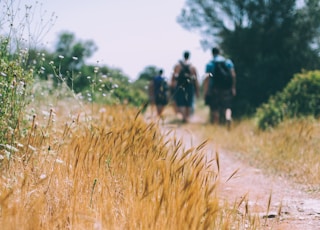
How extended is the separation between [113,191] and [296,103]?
22.1 feet

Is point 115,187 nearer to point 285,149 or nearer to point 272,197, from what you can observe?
point 272,197

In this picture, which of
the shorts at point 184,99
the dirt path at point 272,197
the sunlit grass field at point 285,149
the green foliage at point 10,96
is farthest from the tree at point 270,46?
the green foliage at point 10,96

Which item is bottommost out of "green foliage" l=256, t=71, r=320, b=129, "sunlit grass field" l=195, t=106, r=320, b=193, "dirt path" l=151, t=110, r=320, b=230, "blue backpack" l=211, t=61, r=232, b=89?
"dirt path" l=151, t=110, r=320, b=230

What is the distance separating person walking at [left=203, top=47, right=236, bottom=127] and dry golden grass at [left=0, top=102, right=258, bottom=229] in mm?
6359

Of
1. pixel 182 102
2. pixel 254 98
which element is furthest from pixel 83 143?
pixel 254 98

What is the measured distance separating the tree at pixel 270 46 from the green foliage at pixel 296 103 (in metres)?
3.06

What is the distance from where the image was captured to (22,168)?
3.45m

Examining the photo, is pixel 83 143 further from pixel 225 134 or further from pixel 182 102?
pixel 182 102

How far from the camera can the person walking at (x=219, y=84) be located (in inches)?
408

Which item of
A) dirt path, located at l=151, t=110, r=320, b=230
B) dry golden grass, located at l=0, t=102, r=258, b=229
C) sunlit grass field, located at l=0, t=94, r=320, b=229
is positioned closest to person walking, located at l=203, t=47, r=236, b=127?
dirt path, located at l=151, t=110, r=320, b=230

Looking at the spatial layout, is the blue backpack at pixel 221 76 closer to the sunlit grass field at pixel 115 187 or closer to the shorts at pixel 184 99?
the shorts at pixel 184 99

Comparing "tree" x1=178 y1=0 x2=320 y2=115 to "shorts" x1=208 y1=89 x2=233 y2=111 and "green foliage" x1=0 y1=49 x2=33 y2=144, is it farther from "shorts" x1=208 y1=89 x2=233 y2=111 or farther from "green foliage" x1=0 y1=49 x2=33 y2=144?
"green foliage" x1=0 y1=49 x2=33 y2=144

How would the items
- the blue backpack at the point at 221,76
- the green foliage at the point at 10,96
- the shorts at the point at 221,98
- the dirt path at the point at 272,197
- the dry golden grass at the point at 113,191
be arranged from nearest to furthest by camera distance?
the dry golden grass at the point at 113,191 → the dirt path at the point at 272,197 → the green foliage at the point at 10,96 → the blue backpack at the point at 221,76 → the shorts at the point at 221,98

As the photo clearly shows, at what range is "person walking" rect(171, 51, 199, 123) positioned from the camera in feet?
37.6
